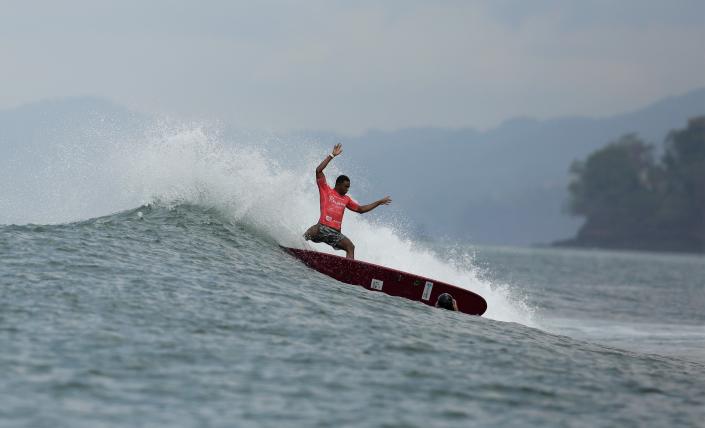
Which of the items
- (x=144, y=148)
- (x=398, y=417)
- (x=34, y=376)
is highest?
(x=144, y=148)

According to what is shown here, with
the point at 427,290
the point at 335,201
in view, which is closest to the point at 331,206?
the point at 335,201

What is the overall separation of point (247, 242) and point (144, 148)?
16.5 ft

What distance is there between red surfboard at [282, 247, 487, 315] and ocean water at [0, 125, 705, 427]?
759 mm

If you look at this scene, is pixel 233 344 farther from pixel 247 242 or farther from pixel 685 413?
pixel 247 242

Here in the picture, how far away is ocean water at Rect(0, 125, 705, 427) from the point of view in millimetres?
9953

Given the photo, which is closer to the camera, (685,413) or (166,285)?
(685,413)

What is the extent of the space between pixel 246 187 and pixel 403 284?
235 inches

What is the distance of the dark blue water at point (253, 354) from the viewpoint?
32.2 ft

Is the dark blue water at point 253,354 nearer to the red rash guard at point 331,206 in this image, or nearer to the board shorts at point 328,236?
the board shorts at point 328,236

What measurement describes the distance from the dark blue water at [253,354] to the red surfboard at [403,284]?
0.61m

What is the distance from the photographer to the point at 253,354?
1180 centimetres

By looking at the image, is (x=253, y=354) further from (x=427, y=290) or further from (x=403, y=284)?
(x=427, y=290)

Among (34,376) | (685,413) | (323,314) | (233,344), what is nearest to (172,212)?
(323,314)

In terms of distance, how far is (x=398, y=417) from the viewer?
32.4 ft
